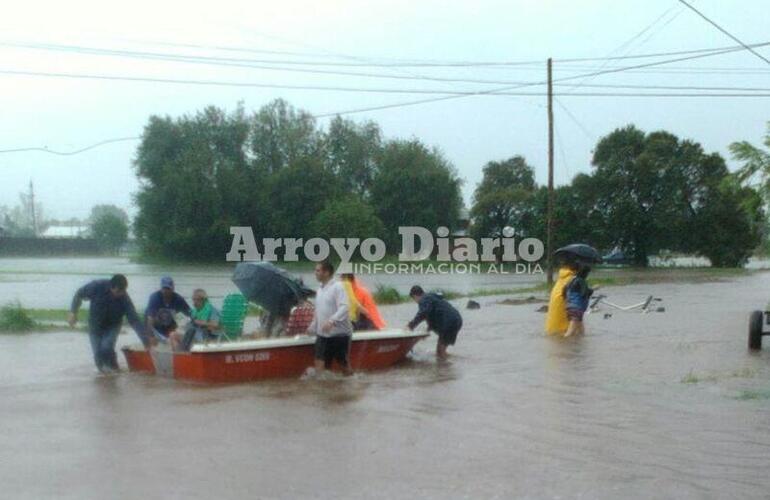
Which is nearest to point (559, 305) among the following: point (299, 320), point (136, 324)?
point (299, 320)

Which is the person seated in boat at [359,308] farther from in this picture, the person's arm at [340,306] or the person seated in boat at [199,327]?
the person's arm at [340,306]

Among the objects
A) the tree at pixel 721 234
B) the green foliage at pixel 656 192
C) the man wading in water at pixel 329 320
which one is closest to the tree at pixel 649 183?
the green foliage at pixel 656 192

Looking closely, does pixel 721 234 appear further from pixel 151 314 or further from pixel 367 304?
pixel 151 314

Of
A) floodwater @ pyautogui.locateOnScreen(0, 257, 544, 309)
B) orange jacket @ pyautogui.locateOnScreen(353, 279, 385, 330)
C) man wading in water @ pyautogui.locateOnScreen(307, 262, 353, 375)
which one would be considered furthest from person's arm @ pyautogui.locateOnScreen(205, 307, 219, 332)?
floodwater @ pyautogui.locateOnScreen(0, 257, 544, 309)

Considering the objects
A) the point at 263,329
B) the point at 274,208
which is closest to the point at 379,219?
the point at 274,208

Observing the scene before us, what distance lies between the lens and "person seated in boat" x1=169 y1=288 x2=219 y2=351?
53.4 feet

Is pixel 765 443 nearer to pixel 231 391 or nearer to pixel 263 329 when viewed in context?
pixel 231 391

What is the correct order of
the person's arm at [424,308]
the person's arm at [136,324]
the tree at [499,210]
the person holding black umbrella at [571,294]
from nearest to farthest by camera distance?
the person's arm at [136,324] → the person's arm at [424,308] → the person holding black umbrella at [571,294] → the tree at [499,210]

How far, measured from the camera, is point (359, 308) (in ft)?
57.9

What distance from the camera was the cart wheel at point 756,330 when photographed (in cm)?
1839

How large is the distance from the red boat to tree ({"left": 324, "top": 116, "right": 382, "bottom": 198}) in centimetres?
3425

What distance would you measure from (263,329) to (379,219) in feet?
102

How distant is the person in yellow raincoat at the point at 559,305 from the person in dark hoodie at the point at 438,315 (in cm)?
244

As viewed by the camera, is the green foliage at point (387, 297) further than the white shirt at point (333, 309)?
Yes
